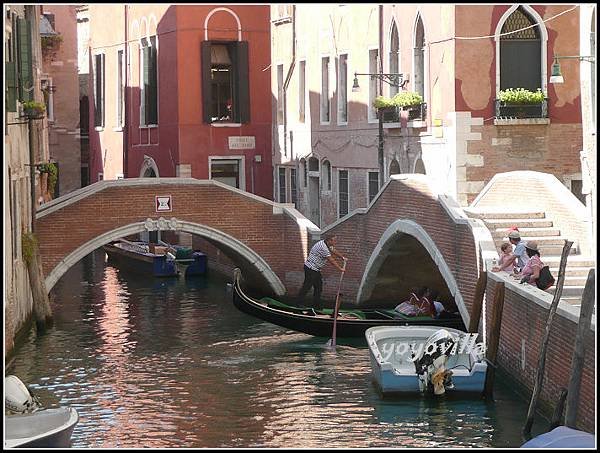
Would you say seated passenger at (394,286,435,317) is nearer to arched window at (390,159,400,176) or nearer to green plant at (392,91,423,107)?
green plant at (392,91,423,107)

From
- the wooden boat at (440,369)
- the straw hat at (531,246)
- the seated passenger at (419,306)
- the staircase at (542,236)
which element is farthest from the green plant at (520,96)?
the wooden boat at (440,369)


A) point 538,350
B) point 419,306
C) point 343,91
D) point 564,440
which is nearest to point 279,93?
point 343,91

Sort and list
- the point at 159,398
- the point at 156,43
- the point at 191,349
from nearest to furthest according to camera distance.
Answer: the point at 159,398 < the point at 191,349 < the point at 156,43

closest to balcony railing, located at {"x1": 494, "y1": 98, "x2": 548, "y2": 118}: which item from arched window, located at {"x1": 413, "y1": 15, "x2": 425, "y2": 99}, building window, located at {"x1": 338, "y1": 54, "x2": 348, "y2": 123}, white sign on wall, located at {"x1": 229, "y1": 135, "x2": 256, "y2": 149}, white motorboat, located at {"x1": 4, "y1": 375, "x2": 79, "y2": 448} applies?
arched window, located at {"x1": 413, "y1": 15, "x2": 425, "y2": 99}

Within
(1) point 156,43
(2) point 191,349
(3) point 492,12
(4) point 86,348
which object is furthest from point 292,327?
(1) point 156,43

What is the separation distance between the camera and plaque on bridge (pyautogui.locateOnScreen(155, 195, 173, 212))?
15773mm

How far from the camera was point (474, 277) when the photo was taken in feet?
38.5

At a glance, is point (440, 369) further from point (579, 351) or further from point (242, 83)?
point (242, 83)

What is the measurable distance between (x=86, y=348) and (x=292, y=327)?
1.98 meters

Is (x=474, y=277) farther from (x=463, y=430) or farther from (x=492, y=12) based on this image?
(x=492, y=12)

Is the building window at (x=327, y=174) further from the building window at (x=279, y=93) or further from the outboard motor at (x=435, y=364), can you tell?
the outboard motor at (x=435, y=364)

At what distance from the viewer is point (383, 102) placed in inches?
600

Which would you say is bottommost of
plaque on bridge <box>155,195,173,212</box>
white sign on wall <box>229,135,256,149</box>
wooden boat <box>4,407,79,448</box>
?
wooden boat <box>4,407,79,448</box>

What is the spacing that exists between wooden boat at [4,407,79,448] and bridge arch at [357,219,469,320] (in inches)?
181
